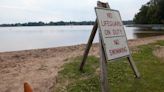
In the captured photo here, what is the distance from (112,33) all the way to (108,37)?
1.01ft

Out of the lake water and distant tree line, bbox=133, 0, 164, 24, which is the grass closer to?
the lake water

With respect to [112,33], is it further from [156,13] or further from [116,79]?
[156,13]

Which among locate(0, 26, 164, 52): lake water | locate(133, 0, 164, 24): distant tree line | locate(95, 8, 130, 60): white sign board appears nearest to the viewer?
locate(95, 8, 130, 60): white sign board

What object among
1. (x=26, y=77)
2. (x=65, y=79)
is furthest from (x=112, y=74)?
(x=26, y=77)

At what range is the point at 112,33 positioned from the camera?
6434mm

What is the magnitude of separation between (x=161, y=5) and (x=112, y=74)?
65.7 metres

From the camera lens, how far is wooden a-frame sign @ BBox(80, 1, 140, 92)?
5903 mm

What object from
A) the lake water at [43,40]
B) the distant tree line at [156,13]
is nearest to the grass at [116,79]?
the lake water at [43,40]

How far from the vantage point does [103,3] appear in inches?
266

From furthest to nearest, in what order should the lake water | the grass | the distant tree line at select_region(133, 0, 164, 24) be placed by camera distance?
the distant tree line at select_region(133, 0, 164, 24) → the lake water → the grass

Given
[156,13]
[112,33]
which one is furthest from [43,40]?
[156,13]

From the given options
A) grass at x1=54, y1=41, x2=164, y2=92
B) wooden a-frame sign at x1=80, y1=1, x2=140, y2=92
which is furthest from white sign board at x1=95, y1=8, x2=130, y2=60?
grass at x1=54, y1=41, x2=164, y2=92

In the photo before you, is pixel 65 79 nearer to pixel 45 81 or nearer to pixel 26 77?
pixel 45 81

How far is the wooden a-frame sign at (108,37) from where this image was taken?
19.4ft
